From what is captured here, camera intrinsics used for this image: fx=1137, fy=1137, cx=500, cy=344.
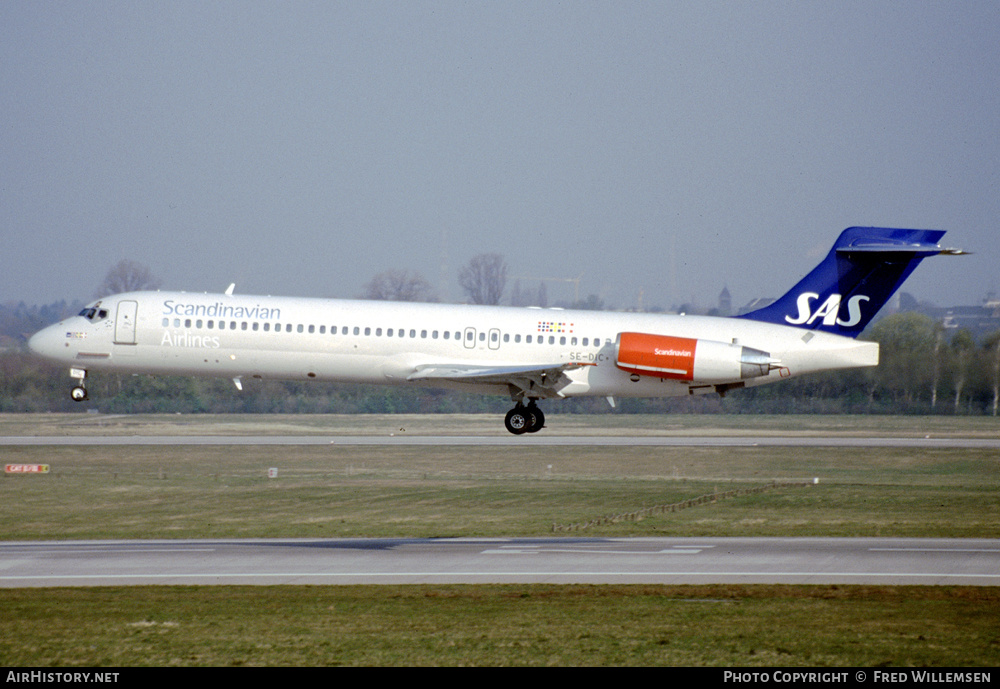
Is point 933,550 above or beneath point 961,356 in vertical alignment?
beneath

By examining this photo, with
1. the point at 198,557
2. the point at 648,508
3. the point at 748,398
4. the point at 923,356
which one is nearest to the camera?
the point at 198,557

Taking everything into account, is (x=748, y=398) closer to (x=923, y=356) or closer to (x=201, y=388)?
(x=923, y=356)

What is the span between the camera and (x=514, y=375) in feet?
116

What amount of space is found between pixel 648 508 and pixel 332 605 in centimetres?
2724

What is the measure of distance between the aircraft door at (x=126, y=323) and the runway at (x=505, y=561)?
8536 mm

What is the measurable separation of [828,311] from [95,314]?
24785 millimetres

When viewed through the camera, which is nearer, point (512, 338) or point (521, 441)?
point (512, 338)

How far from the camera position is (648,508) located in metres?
59.0

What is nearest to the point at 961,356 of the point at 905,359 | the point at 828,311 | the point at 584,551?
the point at 905,359

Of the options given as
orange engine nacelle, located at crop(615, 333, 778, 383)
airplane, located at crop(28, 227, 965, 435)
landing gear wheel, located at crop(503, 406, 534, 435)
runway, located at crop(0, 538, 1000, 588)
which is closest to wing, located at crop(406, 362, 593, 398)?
airplane, located at crop(28, 227, 965, 435)

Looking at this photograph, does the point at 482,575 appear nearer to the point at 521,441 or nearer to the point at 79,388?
the point at 79,388

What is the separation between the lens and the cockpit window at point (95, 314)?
38.7m
